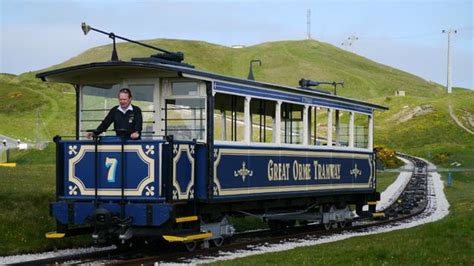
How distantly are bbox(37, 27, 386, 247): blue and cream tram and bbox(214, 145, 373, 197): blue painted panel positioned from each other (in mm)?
36

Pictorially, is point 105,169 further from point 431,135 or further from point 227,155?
point 431,135

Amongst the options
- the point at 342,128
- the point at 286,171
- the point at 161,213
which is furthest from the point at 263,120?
the point at 161,213

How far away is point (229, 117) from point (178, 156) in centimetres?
271

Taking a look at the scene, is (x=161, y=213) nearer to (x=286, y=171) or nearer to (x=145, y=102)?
(x=145, y=102)

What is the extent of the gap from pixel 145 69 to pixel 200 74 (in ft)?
3.21

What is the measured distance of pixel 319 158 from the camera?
1859cm

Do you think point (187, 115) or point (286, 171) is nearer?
Result: point (187, 115)

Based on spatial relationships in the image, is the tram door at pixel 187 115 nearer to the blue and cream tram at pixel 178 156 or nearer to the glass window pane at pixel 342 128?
the blue and cream tram at pixel 178 156

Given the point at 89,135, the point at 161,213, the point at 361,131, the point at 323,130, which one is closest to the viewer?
the point at 161,213

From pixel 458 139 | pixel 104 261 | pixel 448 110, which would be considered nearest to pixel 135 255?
pixel 104 261

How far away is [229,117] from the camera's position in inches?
630

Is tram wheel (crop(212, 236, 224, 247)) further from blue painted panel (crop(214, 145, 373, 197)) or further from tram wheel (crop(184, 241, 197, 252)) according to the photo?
blue painted panel (crop(214, 145, 373, 197))

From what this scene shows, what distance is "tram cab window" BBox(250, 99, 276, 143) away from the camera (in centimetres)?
1627

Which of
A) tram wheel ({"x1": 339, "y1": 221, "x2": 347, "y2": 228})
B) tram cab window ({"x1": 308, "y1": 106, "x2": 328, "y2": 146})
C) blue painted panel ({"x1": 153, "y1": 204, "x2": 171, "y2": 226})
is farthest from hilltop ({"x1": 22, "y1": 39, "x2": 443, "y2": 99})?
blue painted panel ({"x1": 153, "y1": 204, "x2": 171, "y2": 226})
